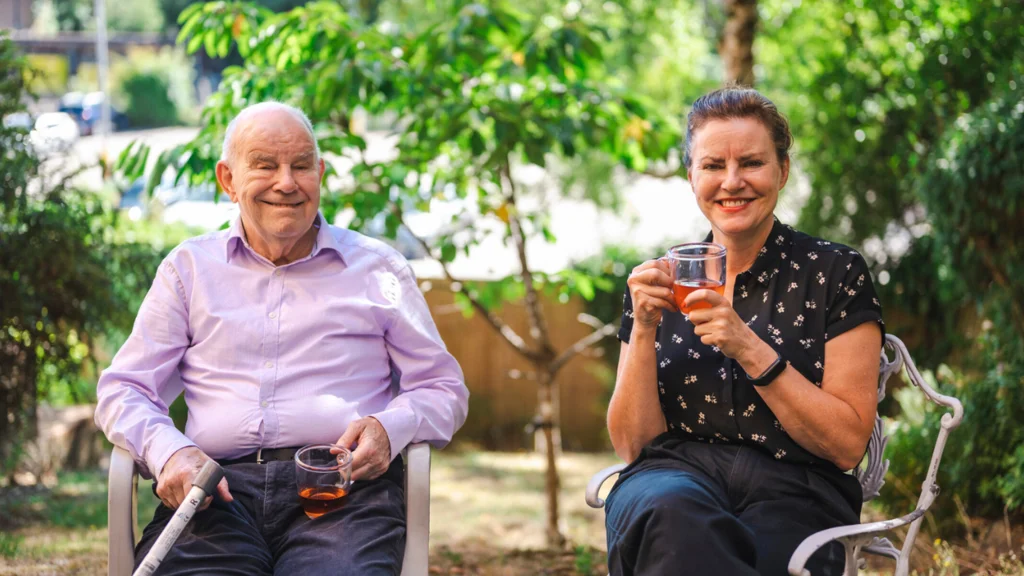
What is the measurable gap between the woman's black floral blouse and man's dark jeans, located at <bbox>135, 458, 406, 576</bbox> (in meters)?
0.75

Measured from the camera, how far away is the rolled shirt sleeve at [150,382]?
229cm

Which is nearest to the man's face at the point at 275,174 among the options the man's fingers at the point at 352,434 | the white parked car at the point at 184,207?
the man's fingers at the point at 352,434

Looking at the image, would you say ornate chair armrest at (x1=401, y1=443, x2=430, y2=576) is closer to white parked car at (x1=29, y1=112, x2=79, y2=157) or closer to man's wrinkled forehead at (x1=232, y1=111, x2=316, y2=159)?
man's wrinkled forehead at (x1=232, y1=111, x2=316, y2=159)

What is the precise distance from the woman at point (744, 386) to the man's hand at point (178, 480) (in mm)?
912

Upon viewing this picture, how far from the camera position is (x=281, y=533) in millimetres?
2311

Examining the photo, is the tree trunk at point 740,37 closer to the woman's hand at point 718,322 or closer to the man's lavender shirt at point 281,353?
the man's lavender shirt at point 281,353

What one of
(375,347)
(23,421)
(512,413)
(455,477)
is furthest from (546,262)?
(375,347)

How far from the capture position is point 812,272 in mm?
2234

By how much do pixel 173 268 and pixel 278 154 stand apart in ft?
1.38

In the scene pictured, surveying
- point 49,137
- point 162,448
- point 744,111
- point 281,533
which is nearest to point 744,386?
point 744,111

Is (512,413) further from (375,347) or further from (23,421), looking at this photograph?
(375,347)

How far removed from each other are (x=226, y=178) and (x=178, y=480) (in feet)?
2.79

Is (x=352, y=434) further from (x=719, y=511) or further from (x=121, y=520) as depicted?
→ (x=719, y=511)

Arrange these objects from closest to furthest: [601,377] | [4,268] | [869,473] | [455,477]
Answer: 1. [869,473]
2. [4,268]
3. [455,477]
4. [601,377]
